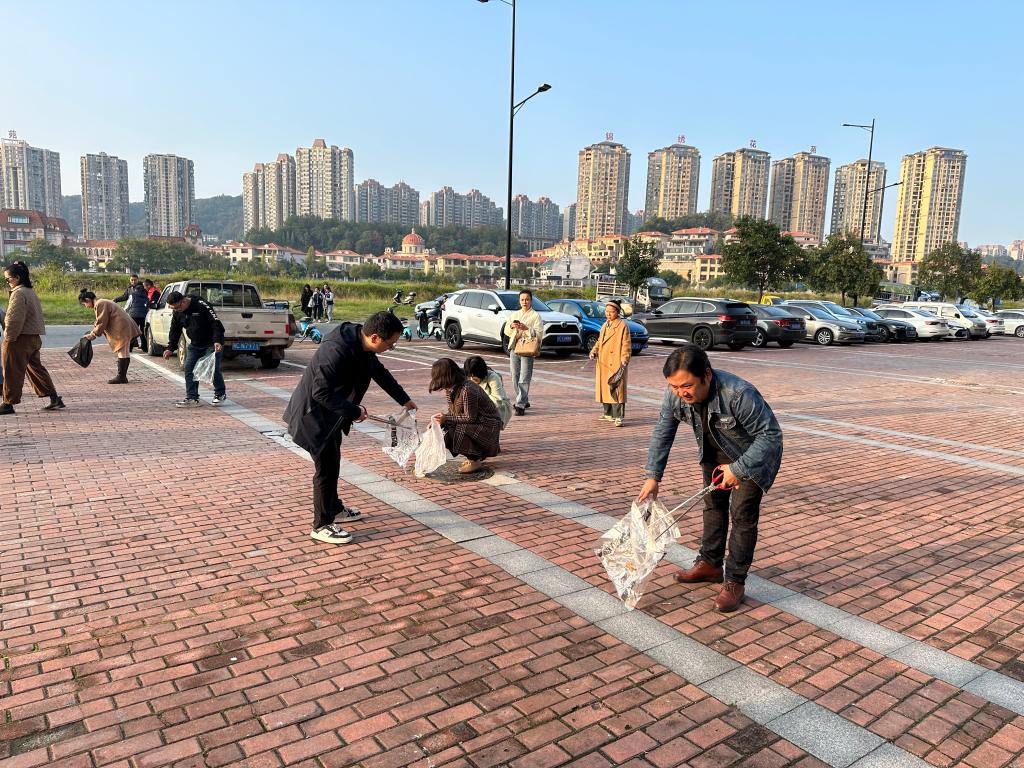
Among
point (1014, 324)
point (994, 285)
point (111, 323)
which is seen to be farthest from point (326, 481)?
point (994, 285)

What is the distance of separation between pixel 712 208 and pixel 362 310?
451 feet

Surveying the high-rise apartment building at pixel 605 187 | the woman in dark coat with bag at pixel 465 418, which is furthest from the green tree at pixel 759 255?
the high-rise apartment building at pixel 605 187

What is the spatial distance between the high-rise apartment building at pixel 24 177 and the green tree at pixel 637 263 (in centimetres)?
17756

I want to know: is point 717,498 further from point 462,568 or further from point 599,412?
point 599,412

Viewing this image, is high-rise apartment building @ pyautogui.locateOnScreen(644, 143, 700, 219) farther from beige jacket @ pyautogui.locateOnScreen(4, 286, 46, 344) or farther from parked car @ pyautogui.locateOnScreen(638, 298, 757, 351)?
beige jacket @ pyautogui.locateOnScreen(4, 286, 46, 344)

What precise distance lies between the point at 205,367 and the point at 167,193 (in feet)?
650

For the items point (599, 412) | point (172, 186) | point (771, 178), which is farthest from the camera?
point (172, 186)

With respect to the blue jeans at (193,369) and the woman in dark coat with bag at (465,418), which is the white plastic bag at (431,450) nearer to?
the woman in dark coat with bag at (465,418)

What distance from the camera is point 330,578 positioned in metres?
4.33

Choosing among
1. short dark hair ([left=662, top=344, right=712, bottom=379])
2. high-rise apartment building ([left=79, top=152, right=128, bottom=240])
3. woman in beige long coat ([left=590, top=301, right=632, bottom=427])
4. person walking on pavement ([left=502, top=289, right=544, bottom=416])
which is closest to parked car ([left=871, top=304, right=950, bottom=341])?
woman in beige long coat ([left=590, top=301, right=632, bottom=427])

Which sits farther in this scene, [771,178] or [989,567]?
[771,178]

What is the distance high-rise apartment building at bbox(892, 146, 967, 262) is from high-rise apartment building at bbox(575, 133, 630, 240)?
70671mm

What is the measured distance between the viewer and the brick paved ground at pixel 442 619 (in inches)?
111

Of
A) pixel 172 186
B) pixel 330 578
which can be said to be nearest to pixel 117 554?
pixel 330 578
